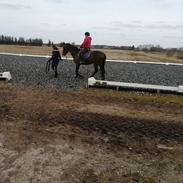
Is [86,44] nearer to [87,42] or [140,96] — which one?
[87,42]

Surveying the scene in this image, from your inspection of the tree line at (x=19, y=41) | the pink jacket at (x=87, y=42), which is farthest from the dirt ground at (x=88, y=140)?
the tree line at (x=19, y=41)

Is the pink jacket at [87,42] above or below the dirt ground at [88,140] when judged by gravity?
above

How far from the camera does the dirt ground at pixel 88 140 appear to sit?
234 inches

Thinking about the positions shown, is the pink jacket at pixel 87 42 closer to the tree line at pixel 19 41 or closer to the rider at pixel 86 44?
the rider at pixel 86 44

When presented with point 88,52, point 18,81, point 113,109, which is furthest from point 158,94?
point 18,81

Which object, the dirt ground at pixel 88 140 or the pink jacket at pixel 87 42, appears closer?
the dirt ground at pixel 88 140

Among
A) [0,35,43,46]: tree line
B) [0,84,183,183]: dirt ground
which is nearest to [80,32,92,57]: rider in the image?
[0,84,183,183]: dirt ground

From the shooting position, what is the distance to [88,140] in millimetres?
7461

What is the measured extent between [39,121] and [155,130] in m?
2.95

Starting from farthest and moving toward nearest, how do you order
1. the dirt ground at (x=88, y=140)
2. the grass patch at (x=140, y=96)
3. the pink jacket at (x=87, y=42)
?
the pink jacket at (x=87, y=42) → the grass patch at (x=140, y=96) → the dirt ground at (x=88, y=140)

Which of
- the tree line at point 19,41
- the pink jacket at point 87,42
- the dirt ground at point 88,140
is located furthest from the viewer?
the tree line at point 19,41

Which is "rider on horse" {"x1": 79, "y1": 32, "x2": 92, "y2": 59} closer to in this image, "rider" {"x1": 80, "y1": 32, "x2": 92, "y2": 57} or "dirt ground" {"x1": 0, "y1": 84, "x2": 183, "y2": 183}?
"rider" {"x1": 80, "y1": 32, "x2": 92, "y2": 57}

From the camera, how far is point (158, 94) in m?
13.6

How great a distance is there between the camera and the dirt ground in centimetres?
593
